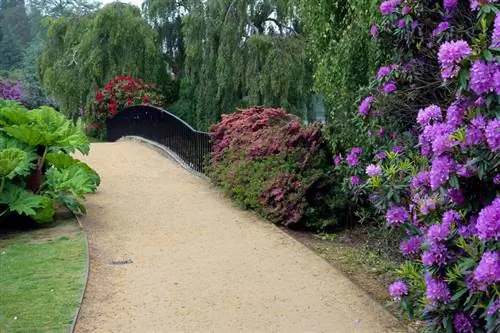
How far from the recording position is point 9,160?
25.3ft

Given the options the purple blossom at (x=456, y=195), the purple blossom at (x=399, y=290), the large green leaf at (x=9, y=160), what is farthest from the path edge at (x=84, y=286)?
the purple blossom at (x=456, y=195)

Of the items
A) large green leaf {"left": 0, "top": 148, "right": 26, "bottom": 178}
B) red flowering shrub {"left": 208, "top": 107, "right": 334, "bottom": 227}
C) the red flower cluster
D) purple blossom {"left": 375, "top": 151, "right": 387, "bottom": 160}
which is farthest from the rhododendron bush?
the red flower cluster

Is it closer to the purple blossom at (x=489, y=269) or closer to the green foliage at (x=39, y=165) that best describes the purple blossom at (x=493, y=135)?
the purple blossom at (x=489, y=269)

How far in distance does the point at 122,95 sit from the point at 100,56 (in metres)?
2.52

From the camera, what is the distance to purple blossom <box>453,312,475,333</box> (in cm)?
352

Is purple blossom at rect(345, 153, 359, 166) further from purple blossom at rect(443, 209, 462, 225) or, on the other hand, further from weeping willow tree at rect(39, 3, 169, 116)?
weeping willow tree at rect(39, 3, 169, 116)

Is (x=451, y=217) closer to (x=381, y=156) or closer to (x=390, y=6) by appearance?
(x=381, y=156)

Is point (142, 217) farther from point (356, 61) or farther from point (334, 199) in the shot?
point (356, 61)

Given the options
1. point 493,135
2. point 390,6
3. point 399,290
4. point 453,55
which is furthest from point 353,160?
point 493,135

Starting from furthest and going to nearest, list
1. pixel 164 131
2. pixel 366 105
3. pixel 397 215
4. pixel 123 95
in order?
pixel 123 95, pixel 164 131, pixel 366 105, pixel 397 215

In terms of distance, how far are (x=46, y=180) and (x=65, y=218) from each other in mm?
633

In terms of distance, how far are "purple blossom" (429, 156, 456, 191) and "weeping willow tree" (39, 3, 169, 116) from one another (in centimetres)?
2098

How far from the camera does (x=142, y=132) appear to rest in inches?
705

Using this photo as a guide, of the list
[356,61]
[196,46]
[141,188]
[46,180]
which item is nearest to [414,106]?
[356,61]
